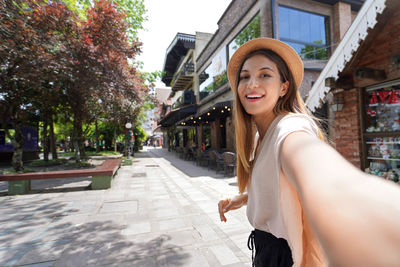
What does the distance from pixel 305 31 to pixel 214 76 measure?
23.3ft

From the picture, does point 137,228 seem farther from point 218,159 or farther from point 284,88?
point 218,159

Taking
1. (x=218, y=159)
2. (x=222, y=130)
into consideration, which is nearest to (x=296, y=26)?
(x=218, y=159)

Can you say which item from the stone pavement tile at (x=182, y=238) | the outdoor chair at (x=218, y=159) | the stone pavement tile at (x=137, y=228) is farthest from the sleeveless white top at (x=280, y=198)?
the outdoor chair at (x=218, y=159)

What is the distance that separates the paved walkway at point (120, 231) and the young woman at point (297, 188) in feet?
6.26

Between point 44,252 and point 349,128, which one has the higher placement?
point 349,128

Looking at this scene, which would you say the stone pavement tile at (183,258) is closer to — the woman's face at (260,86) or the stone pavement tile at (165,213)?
the stone pavement tile at (165,213)

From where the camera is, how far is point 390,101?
4.30m

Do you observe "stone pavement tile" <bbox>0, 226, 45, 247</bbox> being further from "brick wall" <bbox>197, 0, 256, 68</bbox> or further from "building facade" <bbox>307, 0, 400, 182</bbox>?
"brick wall" <bbox>197, 0, 256, 68</bbox>

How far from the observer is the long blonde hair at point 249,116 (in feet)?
3.95

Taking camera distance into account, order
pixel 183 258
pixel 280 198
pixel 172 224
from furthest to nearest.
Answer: pixel 172 224 < pixel 183 258 < pixel 280 198

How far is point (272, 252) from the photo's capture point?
111 centimetres

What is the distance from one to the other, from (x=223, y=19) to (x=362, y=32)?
1227 centimetres

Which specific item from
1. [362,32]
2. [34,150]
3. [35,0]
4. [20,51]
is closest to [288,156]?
[362,32]

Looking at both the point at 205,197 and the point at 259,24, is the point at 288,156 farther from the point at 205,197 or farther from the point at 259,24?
the point at 259,24
